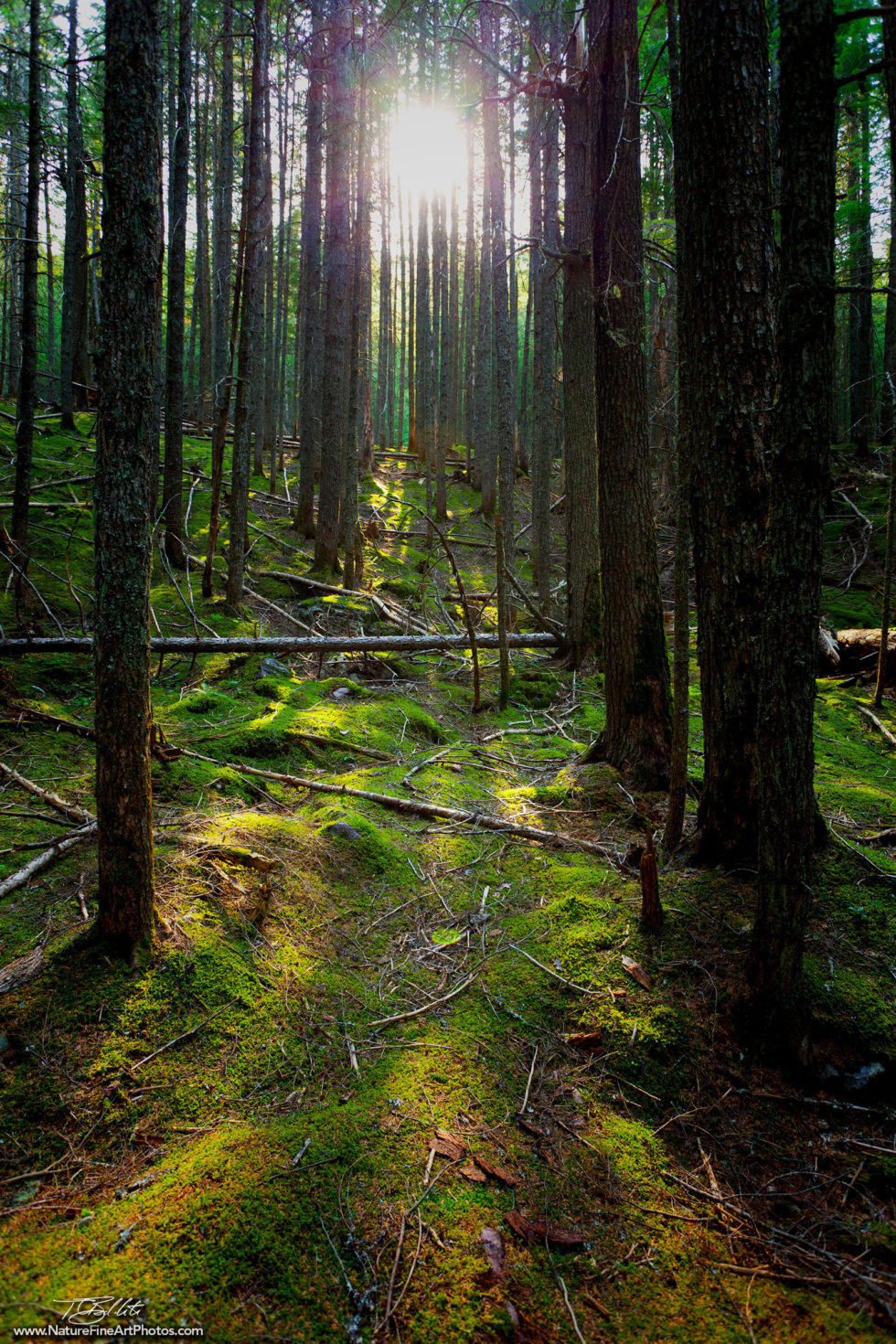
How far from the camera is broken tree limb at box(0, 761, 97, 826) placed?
12.2 feet

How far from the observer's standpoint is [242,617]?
891cm

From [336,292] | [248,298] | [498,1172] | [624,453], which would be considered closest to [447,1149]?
[498,1172]

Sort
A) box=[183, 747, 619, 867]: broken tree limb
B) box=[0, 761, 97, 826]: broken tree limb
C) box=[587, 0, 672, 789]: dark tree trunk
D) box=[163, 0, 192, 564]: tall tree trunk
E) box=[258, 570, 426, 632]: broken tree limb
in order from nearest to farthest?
box=[0, 761, 97, 826]: broken tree limb
box=[183, 747, 619, 867]: broken tree limb
box=[587, 0, 672, 789]: dark tree trunk
box=[163, 0, 192, 564]: tall tree trunk
box=[258, 570, 426, 632]: broken tree limb

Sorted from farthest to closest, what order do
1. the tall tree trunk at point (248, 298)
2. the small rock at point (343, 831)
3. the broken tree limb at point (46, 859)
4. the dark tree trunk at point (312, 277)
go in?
the dark tree trunk at point (312, 277) → the tall tree trunk at point (248, 298) → the small rock at point (343, 831) → the broken tree limb at point (46, 859)

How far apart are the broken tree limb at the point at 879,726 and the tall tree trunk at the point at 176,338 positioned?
8860mm

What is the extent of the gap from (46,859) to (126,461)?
2.03 meters

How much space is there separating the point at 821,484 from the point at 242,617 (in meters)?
7.76

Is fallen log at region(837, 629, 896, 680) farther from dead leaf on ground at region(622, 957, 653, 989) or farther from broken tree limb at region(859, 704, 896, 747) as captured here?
dead leaf on ground at region(622, 957, 653, 989)

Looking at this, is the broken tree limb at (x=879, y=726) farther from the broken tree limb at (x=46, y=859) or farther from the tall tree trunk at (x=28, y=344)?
the tall tree trunk at (x=28, y=344)

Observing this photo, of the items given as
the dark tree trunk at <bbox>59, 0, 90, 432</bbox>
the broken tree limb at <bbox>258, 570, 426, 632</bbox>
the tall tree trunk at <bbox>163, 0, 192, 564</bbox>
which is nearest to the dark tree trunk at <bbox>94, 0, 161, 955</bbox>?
the broken tree limb at <bbox>258, 570, 426, 632</bbox>

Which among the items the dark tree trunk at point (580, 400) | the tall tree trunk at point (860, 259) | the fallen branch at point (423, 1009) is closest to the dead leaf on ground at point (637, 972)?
the fallen branch at point (423, 1009)

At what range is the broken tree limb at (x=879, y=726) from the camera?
600 centimetres

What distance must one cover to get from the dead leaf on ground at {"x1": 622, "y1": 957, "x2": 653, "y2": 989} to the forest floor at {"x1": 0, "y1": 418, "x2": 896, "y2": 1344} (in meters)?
0.01

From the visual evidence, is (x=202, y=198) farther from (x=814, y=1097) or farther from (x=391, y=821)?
(x=814, y=1097)
